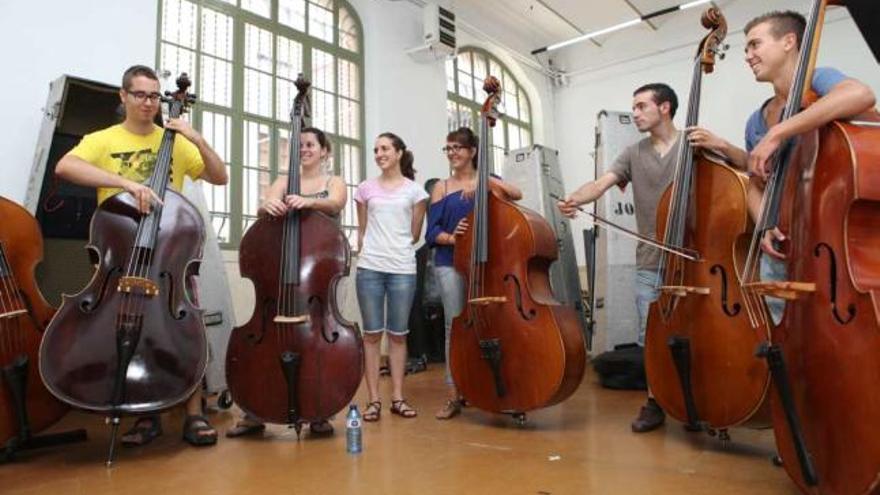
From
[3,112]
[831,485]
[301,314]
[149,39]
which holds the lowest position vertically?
[831,485]

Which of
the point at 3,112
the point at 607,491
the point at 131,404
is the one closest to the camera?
the point at 607,491

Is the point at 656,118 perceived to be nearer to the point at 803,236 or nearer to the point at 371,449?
the point at 803,236

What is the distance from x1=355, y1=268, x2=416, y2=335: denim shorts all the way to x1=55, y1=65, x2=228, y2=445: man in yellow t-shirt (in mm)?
807

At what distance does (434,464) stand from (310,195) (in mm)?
1272

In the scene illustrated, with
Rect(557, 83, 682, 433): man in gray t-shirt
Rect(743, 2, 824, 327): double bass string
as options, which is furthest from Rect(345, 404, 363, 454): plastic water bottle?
Rect(743, 2, 824, 327): double bass string

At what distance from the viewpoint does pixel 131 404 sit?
77.2 inches

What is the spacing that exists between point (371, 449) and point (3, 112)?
3.15 meters

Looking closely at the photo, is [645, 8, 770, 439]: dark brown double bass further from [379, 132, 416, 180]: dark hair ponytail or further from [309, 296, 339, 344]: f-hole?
[379, 132, 416, 180]: dark hair ponytail

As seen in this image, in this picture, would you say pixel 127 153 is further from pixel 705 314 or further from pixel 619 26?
pixel 619 26

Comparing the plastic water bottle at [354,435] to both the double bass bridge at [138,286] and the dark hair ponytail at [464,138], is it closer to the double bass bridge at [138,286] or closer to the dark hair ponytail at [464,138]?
the double bass bridge at [138,286]

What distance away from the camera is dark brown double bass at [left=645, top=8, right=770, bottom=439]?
1.96 meters

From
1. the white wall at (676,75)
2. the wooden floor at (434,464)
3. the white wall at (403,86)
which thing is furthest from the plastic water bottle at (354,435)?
the white wall at (676,75)

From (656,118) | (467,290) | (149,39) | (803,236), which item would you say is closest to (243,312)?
(149,39)

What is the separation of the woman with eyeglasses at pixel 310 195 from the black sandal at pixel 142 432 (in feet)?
0.98
